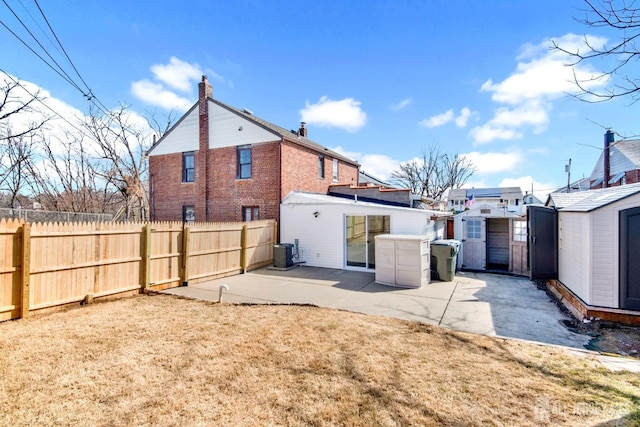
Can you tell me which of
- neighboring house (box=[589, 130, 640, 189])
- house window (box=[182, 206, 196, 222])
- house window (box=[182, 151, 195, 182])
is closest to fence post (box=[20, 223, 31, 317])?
house window (box=[182, 206, 196, 222])

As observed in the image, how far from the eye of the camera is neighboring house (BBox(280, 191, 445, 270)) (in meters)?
10.8

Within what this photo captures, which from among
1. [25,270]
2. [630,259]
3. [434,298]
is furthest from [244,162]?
[630,259]

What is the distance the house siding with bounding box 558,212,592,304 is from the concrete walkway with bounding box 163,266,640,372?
714 millimetres

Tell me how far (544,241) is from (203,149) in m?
15.6

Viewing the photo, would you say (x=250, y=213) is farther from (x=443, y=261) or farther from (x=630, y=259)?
(x=630, y=259)

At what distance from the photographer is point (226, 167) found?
1505 cm

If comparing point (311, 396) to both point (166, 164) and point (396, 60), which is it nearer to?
point (396, 60)

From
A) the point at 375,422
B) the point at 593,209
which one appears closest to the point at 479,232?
the point at 593,209

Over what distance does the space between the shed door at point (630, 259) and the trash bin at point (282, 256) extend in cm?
956

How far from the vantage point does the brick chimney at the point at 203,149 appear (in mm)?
15492

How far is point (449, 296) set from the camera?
25.6 ft

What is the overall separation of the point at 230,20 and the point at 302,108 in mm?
10427

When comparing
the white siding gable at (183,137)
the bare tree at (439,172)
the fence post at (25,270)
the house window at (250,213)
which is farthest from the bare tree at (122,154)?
the bare tree at (439,172)

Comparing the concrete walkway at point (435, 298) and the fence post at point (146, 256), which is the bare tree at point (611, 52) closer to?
the concrete walkway at point (435, 298)
